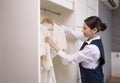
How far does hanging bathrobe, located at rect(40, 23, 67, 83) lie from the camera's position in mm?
1763

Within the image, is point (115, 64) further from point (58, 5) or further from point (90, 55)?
point (58, 5)

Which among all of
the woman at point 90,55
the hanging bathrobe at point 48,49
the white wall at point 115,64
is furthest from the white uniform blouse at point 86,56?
the white wall at point 115,64

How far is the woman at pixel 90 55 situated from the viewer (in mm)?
1951

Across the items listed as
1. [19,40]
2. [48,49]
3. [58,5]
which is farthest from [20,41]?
[58,5]

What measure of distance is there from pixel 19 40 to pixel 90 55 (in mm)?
750

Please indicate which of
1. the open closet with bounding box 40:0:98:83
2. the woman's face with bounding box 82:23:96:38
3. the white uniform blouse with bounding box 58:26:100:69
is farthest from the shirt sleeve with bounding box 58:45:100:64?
the open closet with bounding box 40:0:98:83

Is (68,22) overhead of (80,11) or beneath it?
beneath

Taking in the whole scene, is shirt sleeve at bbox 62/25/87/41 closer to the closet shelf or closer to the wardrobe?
the closet shelf

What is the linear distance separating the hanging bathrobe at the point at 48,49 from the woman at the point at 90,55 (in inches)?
4.6

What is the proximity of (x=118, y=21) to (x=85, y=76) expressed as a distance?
2680mm

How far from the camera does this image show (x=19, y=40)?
1564 mm

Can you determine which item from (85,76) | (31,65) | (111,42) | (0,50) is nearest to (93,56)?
(85,76)

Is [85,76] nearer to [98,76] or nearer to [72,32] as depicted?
[98,76]

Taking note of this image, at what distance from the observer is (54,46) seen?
6.11 feet
